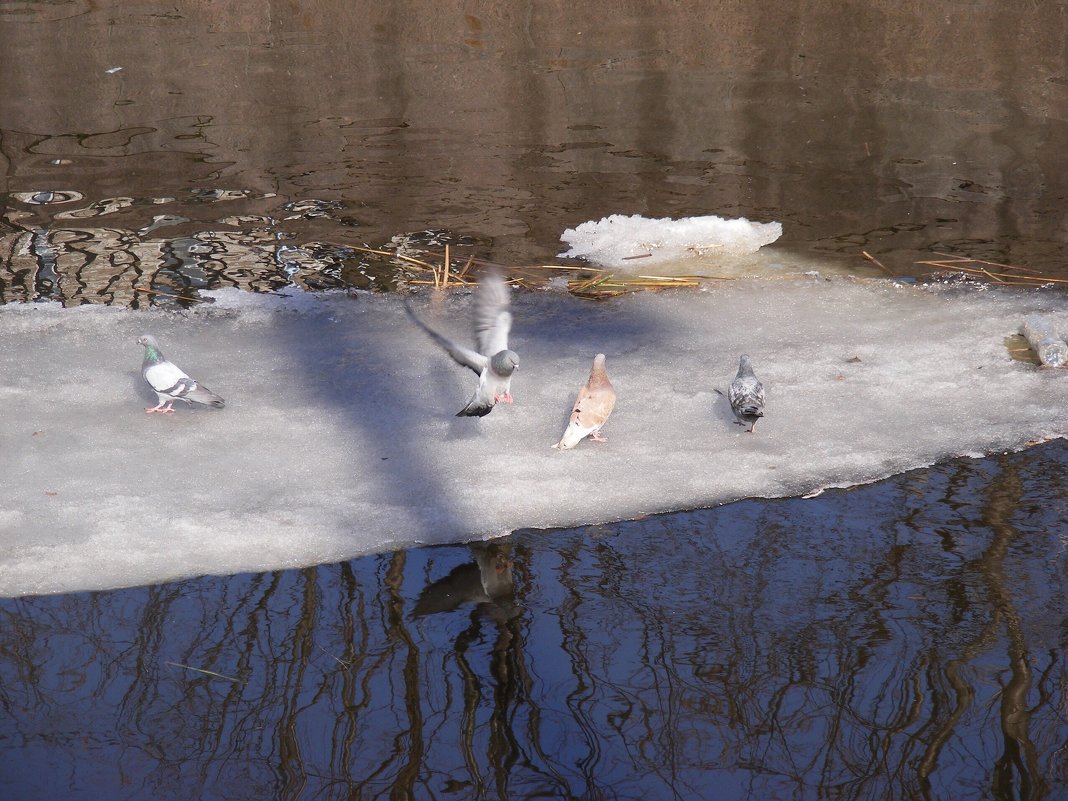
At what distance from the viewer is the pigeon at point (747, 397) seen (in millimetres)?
5035

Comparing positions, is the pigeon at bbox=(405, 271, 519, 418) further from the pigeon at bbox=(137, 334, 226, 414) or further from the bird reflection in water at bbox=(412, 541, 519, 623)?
the pigeon at bbox=(137, 334, 226, 414)

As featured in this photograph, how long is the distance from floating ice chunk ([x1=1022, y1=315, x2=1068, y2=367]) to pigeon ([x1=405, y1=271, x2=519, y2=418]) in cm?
271

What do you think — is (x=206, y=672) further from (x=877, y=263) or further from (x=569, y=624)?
(x=877, y=263)

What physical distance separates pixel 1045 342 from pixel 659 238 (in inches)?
107

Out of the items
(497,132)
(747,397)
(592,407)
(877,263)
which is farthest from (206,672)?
(497,132)

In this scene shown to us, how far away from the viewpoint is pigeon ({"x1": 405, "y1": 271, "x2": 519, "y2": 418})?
496 cm

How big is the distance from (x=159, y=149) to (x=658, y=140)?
14.8 ft

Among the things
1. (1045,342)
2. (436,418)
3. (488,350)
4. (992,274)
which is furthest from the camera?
(992,274)

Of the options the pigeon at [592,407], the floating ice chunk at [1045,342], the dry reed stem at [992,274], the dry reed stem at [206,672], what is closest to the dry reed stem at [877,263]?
the dry reed stem at [992,274]

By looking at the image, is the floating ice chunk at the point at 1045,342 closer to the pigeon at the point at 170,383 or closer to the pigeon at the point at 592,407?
the pigeon at the point at 592,407

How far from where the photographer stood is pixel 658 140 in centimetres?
1064

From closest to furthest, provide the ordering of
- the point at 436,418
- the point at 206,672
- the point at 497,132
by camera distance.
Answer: the point at 206,672 → the point at 436,418 → the point at 497,132

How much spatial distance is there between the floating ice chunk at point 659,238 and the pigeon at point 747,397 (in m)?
2.32

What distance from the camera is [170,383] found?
5.29 metres
